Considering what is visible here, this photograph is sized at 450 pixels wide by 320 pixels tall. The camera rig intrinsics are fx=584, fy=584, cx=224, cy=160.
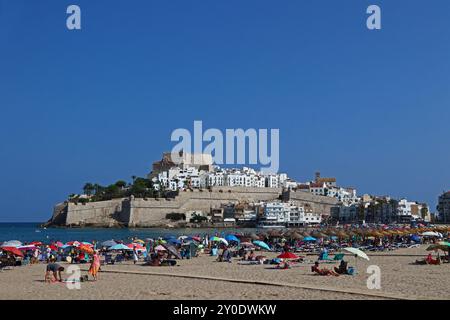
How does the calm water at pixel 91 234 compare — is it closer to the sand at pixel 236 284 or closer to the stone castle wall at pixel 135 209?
the stone castle wall at pixel 135 209

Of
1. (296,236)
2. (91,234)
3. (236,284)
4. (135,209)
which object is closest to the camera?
(236,284)

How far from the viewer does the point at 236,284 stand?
570 inches

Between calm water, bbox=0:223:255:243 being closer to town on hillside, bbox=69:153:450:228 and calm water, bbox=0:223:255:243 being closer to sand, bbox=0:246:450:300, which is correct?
town on hillside, bbox=69:153:450:228

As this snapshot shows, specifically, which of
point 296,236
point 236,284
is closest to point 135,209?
point 296,236

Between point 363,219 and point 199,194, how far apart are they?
2671 cm

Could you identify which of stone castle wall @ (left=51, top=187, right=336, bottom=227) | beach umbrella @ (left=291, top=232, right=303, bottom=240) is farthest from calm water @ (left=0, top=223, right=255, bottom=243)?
beach umbrella @ (left=291, top=232, right=303, bottom=240)

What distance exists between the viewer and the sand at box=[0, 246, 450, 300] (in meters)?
12.4

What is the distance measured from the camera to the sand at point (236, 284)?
40.7ft

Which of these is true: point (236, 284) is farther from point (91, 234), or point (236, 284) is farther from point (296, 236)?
point (91, 234)

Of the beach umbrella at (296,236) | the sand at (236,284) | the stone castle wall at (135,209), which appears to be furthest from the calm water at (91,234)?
the sand at (236,284)

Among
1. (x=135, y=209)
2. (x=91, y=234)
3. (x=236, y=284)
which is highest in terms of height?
(x=135, y=209)

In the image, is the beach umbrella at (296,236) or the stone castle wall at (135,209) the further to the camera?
the stone castle wall at (135,209)
